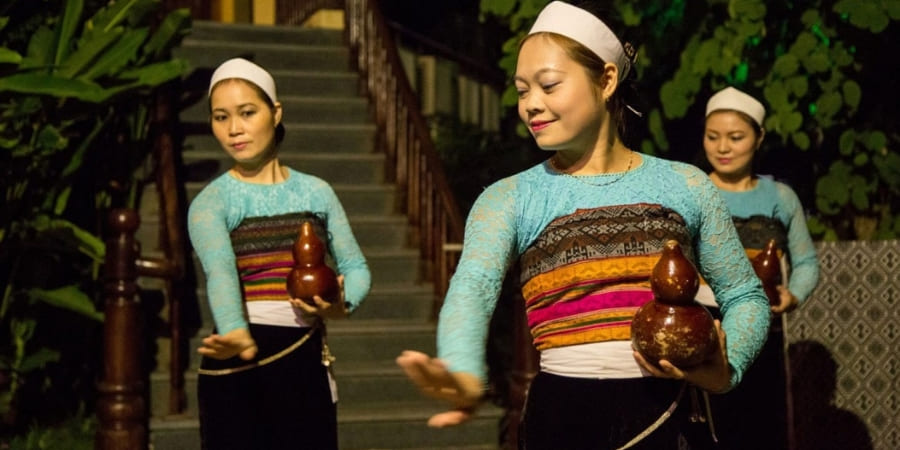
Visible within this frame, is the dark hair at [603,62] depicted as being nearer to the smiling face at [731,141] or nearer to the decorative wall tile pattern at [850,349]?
the smiling face at [731,141]

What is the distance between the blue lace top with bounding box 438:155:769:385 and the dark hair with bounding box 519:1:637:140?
0.12 m

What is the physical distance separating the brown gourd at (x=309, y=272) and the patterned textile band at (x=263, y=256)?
16cm

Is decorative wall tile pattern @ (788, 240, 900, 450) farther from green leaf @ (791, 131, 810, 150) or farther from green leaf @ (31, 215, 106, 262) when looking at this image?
green leaf @ (31, 215, 106, 262)

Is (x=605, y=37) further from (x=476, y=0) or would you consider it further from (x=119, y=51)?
(x=476, y=0)

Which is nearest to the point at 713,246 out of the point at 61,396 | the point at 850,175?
the point at 850,175

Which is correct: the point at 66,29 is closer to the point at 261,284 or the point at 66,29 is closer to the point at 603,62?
the point at 261,284

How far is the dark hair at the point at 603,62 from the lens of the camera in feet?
9.16

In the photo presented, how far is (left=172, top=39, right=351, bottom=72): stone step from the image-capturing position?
9.95 meters

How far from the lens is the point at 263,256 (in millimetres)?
4293

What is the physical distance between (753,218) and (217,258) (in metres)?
2.26

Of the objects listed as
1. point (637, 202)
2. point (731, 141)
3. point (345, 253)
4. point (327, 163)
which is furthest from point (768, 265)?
point (327, 163)

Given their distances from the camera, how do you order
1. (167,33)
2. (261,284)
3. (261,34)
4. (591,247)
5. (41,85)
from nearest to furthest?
(591,247), (261,284), (41,85), (167,33), (261,34)

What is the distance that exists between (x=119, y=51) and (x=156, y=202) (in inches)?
65.1

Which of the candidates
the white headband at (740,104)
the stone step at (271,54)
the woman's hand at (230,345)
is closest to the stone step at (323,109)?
the stone step at (271,54)
